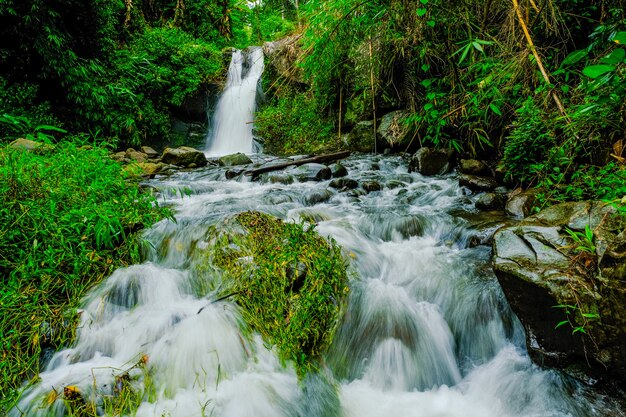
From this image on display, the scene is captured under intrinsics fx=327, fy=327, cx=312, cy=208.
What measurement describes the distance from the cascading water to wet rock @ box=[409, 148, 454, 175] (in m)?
2.85

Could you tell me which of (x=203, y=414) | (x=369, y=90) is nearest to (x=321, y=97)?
(x=369, y=90)

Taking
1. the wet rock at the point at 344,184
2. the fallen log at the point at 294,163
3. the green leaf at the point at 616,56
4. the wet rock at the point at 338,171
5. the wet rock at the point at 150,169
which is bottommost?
the wet rock at the point at 344,184

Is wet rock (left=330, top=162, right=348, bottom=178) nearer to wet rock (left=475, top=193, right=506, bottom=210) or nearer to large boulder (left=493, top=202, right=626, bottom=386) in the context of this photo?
wet rock (left=475, top=193, right=506, bottom=210)

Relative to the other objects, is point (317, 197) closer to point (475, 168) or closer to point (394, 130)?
point (475, 168)

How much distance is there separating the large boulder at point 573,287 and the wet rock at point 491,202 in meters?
1.70

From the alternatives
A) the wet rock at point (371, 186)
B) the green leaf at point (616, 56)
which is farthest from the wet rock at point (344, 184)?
the green leaf at point (616, 56)

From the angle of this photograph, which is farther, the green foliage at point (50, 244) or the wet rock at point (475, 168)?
the wet rock at point (475, 168)

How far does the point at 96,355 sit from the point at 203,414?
91cm

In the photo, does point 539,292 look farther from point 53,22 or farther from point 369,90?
point 53,22

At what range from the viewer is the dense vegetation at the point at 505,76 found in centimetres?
300

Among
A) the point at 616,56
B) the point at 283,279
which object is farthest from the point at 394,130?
the point at 616,56

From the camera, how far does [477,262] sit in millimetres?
3031

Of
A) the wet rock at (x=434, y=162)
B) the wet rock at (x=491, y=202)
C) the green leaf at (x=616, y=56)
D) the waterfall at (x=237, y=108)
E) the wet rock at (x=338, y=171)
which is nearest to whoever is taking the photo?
the green leaf at (x=616, y=56)

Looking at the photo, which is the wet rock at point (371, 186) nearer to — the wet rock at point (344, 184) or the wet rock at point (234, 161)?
the wet rock at point (344, 184)
